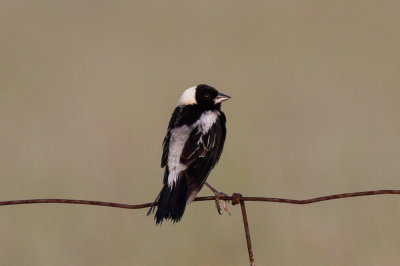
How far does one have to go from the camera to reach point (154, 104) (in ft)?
32.8

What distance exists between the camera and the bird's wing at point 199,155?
453 cm

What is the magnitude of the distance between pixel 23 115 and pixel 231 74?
3.82 metres

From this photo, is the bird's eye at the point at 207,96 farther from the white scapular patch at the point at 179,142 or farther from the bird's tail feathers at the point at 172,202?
the bird's tail feathers at the point at 172,202

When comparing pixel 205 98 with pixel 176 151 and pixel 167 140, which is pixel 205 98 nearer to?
pixel 167 140

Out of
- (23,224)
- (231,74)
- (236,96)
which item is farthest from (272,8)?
(23,224)

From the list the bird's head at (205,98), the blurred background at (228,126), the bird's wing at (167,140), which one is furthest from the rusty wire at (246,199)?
the blurred background at (228,126)

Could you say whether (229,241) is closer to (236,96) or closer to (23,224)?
(23,224)

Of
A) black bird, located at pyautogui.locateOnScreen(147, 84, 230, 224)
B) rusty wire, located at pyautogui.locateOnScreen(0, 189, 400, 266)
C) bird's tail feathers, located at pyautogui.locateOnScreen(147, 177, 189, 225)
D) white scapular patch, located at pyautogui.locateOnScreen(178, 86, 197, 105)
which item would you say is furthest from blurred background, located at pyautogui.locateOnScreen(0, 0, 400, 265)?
rusty wire, located at pyautogui.locateOnScreen(0, 189, 400, 266)

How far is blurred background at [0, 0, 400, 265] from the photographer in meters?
6.19

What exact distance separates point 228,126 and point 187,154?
4403mm

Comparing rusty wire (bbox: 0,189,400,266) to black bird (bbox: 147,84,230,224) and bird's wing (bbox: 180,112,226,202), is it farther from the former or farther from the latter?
bird's wing (bbox: 180,112,226,202)

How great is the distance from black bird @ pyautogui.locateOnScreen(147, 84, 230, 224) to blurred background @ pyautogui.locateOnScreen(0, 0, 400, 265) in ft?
4.60

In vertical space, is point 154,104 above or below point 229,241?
above

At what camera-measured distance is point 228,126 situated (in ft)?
29.6
